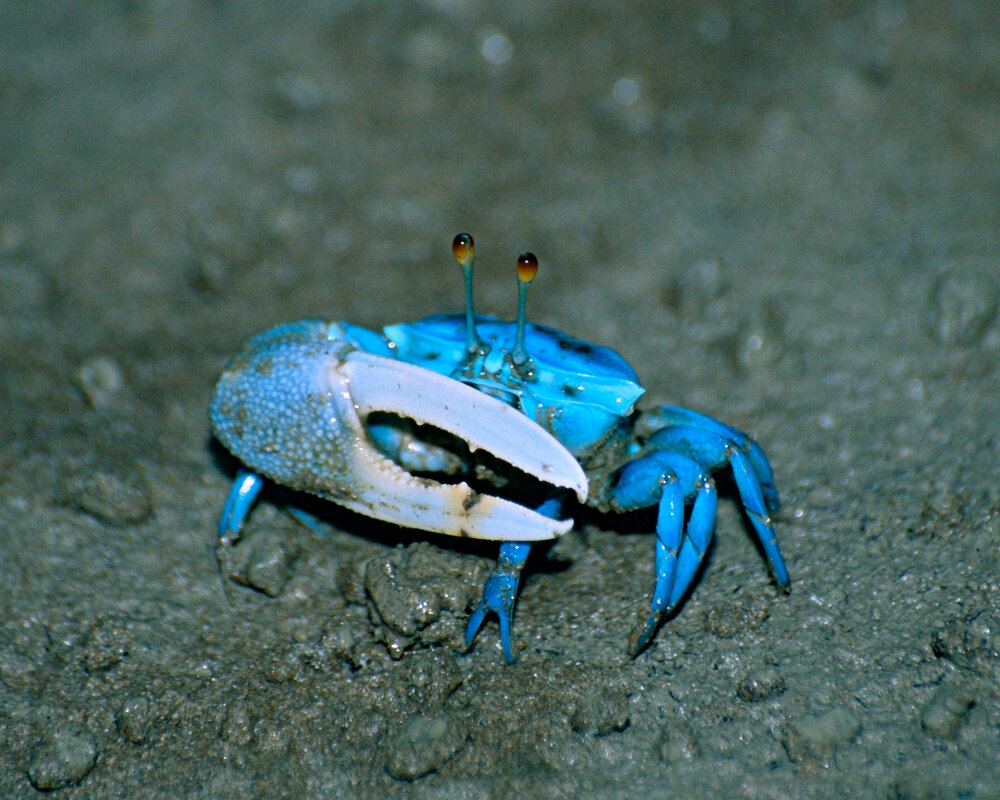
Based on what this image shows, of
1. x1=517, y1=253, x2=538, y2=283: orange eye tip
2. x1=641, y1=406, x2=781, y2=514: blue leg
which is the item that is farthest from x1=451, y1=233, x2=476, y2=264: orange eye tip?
x1=641, y1=406, x2=781, y2=514: blue leg

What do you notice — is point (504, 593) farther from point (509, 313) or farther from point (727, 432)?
point (509, 313)

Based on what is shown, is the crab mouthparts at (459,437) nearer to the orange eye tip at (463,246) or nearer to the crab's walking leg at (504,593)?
the crab's walking leg at (504,593)

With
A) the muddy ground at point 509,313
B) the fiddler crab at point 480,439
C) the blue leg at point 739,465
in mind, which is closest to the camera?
the muddy ground at point 509,313

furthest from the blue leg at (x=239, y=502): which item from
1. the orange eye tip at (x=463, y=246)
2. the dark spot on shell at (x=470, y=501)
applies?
the orange eye tip at (x=463, y=246)

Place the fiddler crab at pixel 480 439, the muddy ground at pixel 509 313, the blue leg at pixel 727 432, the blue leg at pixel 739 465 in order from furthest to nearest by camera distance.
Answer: the blue leg at pixel 727 432 → the blue leg at pixel 739 465 → the fiddler crab at pixel 480 439 → the muddy ground at pixel 509 313

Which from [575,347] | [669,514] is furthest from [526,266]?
[669,514]

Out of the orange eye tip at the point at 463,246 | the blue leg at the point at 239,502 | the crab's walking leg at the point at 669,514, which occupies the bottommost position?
the blue leg at the point at 239,502
